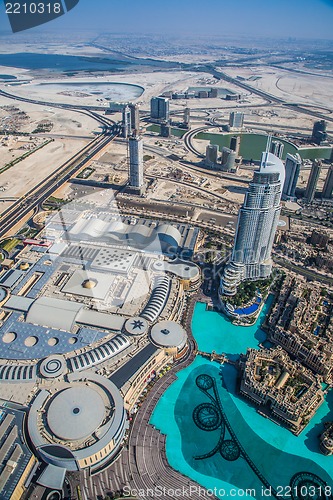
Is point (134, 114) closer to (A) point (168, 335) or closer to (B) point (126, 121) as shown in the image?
(B) point (126, 121)

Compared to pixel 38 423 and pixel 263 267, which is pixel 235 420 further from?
pixel 263 267

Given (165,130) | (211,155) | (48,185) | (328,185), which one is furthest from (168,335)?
(165,130)

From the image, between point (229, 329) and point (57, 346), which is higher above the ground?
point (57, 346)

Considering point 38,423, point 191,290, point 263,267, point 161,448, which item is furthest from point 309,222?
point 38,423

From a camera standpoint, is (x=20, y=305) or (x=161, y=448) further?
(x=20, y=305)

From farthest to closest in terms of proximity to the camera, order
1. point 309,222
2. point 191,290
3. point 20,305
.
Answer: point 309,222
point 191,290
point 20,305

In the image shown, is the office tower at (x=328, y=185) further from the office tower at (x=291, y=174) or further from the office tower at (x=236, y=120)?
the office tower at (x=236, y=120)

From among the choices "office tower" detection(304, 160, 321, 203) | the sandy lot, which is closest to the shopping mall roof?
the sandy lot

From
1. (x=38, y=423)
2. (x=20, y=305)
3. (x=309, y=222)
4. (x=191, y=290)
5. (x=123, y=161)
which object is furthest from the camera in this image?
(x=123, y=161)
